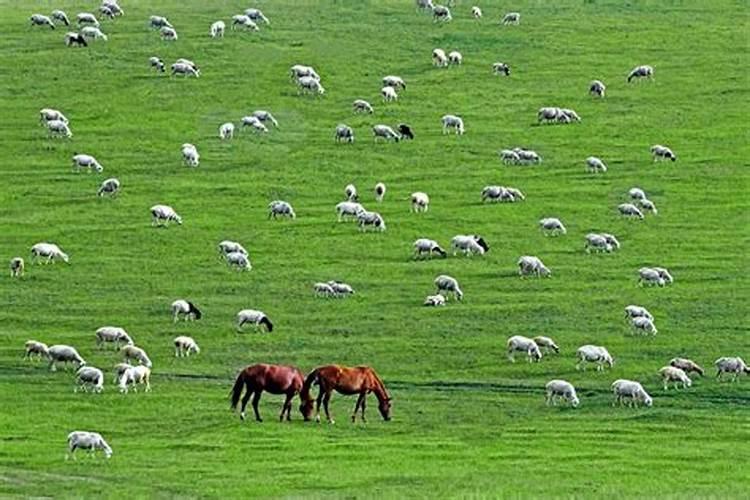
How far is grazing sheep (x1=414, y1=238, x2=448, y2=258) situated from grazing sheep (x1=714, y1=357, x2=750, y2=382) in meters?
15.3

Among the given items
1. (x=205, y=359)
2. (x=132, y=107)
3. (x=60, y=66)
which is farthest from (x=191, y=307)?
(x=60, y=66)

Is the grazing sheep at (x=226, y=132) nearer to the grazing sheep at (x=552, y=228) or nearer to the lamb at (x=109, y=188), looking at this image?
the lamb at (x=109, y=188)

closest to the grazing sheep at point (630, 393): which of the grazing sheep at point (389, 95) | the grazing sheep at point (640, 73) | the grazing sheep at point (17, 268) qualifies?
the grazing sheep at point (17, 268)

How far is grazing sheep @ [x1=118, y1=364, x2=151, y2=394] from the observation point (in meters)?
50.2

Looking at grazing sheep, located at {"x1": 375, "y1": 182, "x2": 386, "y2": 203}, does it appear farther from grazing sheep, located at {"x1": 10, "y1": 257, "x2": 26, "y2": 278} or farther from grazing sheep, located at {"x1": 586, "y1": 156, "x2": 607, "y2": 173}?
grazing sheep, located at {"x1": 10, "y1": 257, "x2": 26, "y2": 278}

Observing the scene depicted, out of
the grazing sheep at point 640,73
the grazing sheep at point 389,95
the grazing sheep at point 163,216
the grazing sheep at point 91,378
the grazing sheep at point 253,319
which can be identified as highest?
the grazing sheep at point 640,73

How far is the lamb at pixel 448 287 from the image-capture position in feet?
205

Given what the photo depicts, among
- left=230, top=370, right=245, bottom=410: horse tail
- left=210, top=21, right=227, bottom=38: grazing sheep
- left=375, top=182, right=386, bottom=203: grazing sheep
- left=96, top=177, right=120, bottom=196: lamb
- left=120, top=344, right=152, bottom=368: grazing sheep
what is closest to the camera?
left=230, top=370, right=245, bottom=410: horse tail

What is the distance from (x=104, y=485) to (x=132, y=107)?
162 feet

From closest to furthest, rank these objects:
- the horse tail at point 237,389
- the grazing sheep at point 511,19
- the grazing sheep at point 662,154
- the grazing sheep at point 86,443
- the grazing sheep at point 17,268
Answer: the grazing sheep at point 86,443
the horse tail at point 237,389
the grazing sheep at point 17,268
the grazing sheep at point 662,154
the grazing sheep at point 511,19

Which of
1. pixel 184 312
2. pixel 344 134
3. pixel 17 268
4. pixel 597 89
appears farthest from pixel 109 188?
pixel 597 89

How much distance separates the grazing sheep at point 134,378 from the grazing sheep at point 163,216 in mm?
20110

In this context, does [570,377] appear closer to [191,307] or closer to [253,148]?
[191,307]

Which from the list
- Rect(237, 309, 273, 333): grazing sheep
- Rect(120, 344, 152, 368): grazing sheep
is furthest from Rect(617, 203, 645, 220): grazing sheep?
Rect(120, 344, 152, 368): grazing sheep
